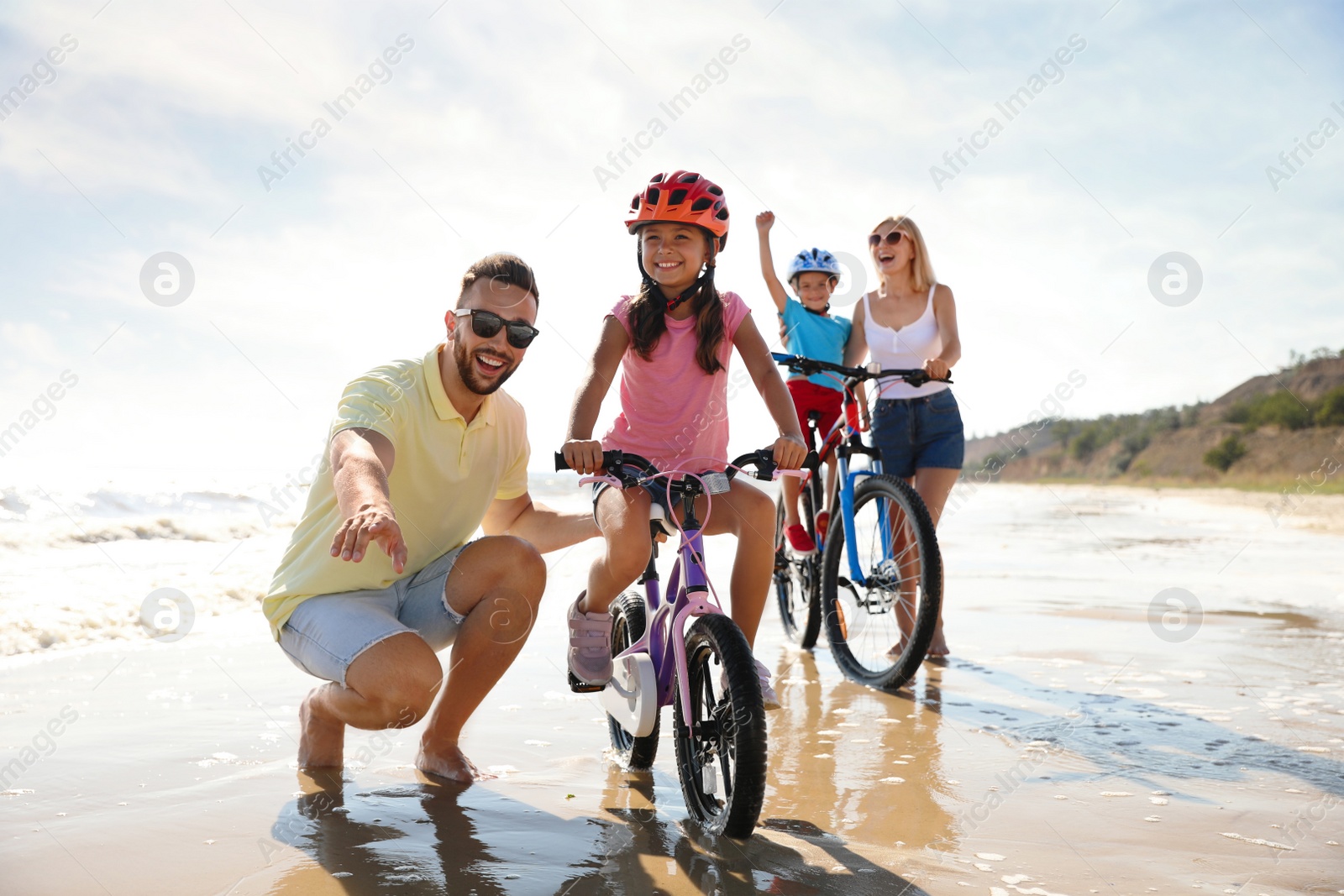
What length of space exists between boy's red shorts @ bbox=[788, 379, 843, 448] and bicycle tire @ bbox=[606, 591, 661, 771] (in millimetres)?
2170

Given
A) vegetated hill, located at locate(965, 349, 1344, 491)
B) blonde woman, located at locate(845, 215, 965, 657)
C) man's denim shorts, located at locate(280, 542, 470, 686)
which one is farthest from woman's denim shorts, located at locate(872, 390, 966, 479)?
vegetated hill, located at locate(965, 349, 1344, 491)

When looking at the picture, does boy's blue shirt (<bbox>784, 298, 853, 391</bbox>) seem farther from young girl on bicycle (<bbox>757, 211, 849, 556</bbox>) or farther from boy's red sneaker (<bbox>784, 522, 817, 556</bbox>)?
boy's red sneaker (<bbox>784, 522, 817, 556</bbox>)

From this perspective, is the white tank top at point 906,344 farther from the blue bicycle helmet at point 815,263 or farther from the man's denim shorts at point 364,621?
the man's denim shorts at point 364,621

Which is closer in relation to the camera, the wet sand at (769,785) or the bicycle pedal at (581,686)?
the wet sand at (769,785)

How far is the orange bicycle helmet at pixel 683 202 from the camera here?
3.13 m

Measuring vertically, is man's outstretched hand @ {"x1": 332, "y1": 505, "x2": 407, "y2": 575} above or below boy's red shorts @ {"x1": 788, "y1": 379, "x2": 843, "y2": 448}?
below

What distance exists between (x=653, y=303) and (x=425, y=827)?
1.76 m

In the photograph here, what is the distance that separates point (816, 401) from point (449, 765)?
9.73 feet

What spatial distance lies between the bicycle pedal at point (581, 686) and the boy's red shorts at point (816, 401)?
2304 mm

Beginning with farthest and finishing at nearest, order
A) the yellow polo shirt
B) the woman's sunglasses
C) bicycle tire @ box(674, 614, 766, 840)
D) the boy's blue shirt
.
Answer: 1. the boy's blue shirt
2. the woman's sunglasses
3. the yellow polo shirt
4. bicycle tire @ box(674, 614, 766, 840)

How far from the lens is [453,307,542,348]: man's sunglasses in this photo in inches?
111

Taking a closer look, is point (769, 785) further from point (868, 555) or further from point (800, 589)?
point (800, 589)

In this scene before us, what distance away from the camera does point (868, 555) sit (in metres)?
4.68

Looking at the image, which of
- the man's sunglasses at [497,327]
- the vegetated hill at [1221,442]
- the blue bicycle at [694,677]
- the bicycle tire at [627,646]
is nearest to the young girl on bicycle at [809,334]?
the bicycle tire at [627,646]
